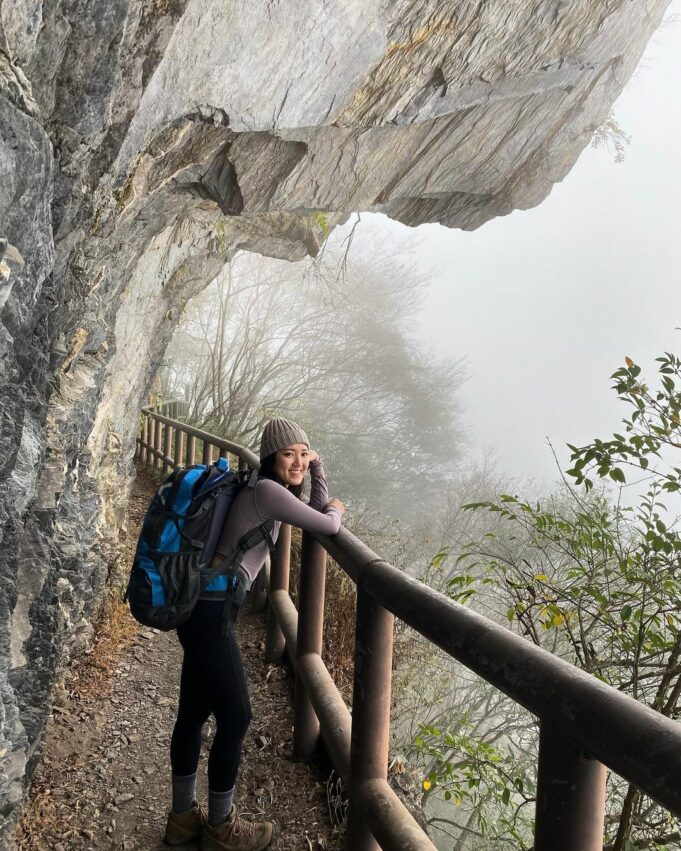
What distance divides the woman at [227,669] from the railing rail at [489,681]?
258 millimetres

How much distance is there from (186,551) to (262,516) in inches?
11.9

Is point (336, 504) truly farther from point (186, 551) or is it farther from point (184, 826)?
point (184, 826)

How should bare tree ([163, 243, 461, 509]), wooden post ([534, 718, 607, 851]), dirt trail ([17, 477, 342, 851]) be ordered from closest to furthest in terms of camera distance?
wooden post ([534, 718, 607, 851]) < dirt trail ([17, 477, 342, 851]) < bare tree ([163, 243, 461, 509])

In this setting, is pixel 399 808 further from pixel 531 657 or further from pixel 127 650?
pixel 127 650

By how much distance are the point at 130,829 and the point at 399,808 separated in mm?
1694

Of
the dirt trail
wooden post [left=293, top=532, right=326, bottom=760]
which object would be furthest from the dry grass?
wooden post [left=293, top=532, right=326, bottom=760]

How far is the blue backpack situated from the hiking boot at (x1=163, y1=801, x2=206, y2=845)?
2.86 ft

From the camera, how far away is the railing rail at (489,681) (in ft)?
2.94

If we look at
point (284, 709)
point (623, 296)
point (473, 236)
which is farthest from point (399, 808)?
point (473, 236)

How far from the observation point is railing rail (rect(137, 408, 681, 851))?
896 millimetres

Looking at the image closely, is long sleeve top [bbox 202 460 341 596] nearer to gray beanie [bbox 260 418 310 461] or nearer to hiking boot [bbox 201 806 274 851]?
gray beanie [bbox 260 418 310 461]

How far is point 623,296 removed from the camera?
279ft

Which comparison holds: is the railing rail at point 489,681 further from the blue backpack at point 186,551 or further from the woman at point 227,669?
the blue backpack at point 186,551

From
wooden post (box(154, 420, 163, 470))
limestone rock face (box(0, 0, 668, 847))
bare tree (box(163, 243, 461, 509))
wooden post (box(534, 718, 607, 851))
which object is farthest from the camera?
bare tree (box(163, 243, 461, 509))
